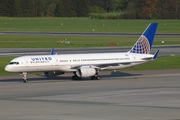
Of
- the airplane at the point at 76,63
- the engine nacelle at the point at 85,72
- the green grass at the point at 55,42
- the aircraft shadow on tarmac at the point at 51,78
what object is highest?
the green grass at the point at 55,42

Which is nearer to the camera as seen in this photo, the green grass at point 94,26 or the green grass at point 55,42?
the green grass at point 55,42

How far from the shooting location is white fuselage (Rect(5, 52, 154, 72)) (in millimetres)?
50250

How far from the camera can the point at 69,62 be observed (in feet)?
169

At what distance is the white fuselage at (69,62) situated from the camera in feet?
165

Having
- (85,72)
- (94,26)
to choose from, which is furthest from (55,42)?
(94,26)

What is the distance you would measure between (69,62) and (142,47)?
328 inches

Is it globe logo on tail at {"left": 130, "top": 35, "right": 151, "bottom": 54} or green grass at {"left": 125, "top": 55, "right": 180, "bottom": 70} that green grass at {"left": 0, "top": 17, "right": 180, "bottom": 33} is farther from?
globe logo on tail at {"left": 130, "top": 35, "right": 151, "bottom": 54}

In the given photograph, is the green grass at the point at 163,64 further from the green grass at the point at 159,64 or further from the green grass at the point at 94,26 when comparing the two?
the green grass at the point at 94,26

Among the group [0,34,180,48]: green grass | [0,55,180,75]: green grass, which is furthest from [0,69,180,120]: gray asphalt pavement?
[0,34,180,48]: green grass

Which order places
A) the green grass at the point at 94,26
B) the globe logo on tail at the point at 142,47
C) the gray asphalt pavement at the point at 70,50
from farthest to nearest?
the green grass at the point at 94,26
the gray asphalt pavement at the point at 70,50
the globe logo on tail at the point at 142,47

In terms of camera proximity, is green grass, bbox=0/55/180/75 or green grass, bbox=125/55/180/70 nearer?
green grass, bbox=0/55/180/75

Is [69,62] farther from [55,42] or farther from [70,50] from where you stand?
[55,42]

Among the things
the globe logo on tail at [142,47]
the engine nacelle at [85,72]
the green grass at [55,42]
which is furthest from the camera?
the green grass at [55,42]

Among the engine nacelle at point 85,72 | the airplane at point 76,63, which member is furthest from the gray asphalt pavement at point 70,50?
the engine nacelle at point 85,72
